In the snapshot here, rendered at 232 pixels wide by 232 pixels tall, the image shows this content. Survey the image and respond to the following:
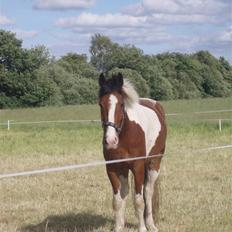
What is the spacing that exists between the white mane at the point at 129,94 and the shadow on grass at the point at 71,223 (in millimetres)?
1805

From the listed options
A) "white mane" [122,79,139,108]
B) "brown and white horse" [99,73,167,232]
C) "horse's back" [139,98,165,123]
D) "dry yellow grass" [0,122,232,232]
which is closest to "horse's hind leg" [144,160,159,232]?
"brown and white horse" [99,73,167,232]

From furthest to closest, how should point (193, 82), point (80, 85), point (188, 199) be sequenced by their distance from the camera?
1. point (193, 82)
2. point (80, 85)
3. point (188, 199)

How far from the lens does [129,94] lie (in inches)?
242

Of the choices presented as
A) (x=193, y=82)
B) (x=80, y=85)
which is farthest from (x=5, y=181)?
(x=193, y=82)

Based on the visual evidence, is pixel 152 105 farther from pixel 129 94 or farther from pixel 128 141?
pixel 128 141

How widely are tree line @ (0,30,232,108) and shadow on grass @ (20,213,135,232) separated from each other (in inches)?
1012

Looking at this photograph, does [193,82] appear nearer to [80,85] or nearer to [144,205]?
[80,85]

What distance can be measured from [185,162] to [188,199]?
449 centimetres

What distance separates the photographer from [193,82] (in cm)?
8175

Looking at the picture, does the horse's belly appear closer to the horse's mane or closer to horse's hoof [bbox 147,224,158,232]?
the horse's mane

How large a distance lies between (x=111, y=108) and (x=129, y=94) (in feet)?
1.58

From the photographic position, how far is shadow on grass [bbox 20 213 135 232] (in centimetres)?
701

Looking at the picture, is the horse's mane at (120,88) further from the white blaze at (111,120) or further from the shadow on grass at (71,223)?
the shadow on grass at (71,223)

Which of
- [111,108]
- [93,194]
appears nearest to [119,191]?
[111,108]
